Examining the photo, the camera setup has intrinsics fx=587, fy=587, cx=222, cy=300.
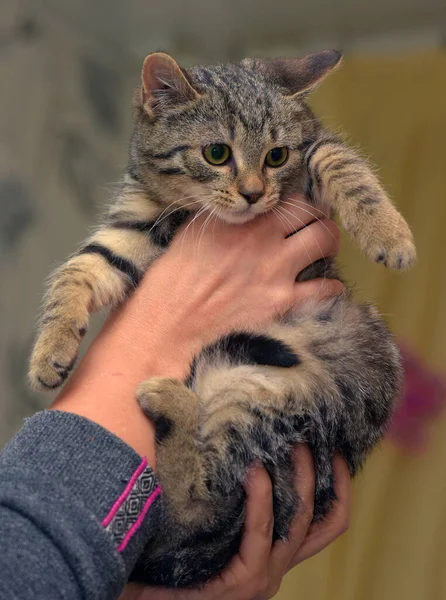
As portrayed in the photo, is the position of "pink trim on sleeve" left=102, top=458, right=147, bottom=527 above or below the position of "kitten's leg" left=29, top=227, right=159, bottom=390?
below

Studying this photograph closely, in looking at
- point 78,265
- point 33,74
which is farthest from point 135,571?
point 33,74

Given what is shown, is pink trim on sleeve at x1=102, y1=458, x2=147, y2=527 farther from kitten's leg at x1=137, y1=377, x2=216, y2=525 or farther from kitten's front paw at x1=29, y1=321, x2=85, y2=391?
kitten's front paw at x1=29, y1=321, x2=85, y2=391

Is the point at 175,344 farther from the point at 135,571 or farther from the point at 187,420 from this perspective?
the point at 135,571

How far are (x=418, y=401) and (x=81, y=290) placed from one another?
1417 millimetres

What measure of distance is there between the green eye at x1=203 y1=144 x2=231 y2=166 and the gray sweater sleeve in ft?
1.68

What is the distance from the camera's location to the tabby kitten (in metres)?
0.84

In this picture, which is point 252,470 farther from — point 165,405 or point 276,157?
point 276,157

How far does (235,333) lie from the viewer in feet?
3.23

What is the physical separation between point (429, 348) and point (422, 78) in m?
0.91

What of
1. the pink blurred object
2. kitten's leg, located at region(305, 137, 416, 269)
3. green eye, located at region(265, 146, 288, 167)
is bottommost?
the pink blurred object

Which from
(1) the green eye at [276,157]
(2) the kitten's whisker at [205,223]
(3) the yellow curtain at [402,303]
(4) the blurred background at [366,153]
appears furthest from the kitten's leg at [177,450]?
(3) the yellow curtain at [402,303]

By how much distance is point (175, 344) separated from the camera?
0.96 metres

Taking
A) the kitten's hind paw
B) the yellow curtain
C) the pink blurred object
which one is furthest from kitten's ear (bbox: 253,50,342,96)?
the pink blurred object

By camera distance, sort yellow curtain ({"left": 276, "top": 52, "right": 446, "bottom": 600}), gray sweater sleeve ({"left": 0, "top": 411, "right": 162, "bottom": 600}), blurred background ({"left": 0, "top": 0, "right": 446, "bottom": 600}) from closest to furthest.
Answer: gray sweater sleeve ({"left": 0, "top": 411, "right": 162, "bottom": 600}), blurred background ({"left": 0, "top": 0, "right": 446, "bottom": 600}), yellow curtain ({"left": 276, "top": 52, "right": 446, "bottom": 600})
